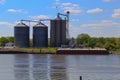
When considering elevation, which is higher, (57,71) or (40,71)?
(40,71)

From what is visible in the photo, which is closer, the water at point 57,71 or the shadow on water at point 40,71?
the shadow on water at point 40,71

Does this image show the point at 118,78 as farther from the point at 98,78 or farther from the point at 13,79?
the point at 13,79

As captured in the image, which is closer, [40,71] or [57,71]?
[40,71]

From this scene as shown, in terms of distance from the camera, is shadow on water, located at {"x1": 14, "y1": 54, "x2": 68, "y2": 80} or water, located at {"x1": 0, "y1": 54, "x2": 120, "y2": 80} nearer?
shadow on water, located at {"x1": 14, "y1": 54, "x2": 68, "y2": 80}

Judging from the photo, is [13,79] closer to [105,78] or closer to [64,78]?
[64,78]

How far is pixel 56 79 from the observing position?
2409 inches

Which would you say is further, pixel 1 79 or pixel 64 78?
pixel 64 78

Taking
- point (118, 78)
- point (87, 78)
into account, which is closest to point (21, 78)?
point (87, 78)

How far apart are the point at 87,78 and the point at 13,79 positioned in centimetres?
1032

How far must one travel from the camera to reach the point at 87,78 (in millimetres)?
62344

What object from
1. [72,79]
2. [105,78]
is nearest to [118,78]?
[105,78]

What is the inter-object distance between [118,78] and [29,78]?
12.5 meters

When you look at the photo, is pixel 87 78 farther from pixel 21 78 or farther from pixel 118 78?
pixel 21 78

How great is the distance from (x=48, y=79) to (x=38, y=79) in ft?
4.90
